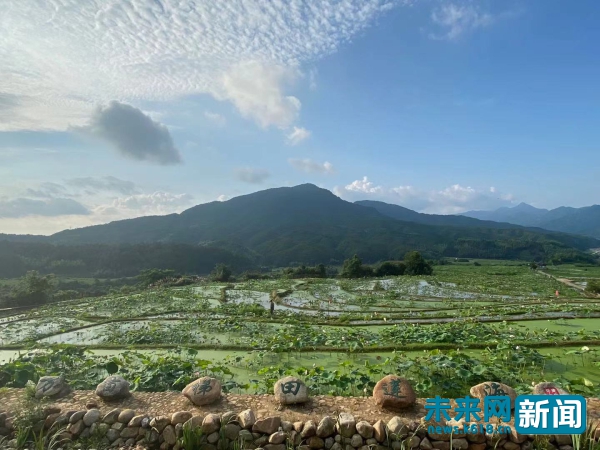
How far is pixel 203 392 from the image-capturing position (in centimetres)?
637

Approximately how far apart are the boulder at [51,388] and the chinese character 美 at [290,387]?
15.2ft

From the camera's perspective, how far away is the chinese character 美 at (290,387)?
245 inches

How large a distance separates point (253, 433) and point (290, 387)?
3.25ft

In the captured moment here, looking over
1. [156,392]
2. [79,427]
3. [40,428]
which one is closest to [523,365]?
[156,392]

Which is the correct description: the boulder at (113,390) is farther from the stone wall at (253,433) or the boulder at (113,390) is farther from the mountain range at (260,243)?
the mountain range at (260,243)

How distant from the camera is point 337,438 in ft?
17.9

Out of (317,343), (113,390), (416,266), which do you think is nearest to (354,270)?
(416,266)

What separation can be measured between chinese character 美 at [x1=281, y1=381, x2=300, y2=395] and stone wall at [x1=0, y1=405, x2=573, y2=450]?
615 millimetres

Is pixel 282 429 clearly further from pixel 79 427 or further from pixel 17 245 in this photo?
pixel 17 245

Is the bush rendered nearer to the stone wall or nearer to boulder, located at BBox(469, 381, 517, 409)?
boulder, located at BBox(469, 381, 517, 409)

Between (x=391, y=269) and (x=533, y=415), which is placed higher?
(x=533, y=415)

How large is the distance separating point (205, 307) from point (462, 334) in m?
15.4

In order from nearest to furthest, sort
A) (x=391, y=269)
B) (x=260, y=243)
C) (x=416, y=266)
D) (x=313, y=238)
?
(x=416, y=266)
(x=391, y=269)
(x=313, y=238)
(x=260, y=243)

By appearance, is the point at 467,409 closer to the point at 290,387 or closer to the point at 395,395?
the point at 395,395
